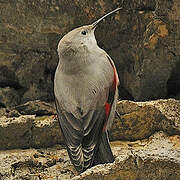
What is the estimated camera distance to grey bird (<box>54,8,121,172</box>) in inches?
136

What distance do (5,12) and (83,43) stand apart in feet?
3.40

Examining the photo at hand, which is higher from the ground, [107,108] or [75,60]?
[75,60]

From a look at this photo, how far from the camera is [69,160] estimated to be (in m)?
3.79

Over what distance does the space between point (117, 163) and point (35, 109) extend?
1.22 m

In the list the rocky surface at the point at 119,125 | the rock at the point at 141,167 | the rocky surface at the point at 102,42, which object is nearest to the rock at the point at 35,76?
the rocky surface at the point at 102,42

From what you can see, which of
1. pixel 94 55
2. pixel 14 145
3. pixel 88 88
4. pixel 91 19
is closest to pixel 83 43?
pixel 94 55

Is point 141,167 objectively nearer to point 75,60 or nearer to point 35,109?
point 75,60

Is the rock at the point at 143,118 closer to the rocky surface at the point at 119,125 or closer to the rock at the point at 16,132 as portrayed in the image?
the rocky surface at the point at 119,125

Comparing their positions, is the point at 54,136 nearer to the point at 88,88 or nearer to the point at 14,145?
the point at 14,145

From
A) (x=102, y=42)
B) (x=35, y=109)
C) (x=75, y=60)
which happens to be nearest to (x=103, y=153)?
(x=75, y=60)

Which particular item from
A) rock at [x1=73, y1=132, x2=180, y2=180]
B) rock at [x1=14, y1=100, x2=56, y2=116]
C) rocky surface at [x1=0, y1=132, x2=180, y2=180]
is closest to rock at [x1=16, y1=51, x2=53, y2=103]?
rock at [x1=14, y1=100, x2=56, y2=116]

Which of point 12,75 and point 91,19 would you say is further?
point 12,75

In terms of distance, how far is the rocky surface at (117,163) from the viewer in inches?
130

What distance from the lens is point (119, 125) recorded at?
13.1ft
